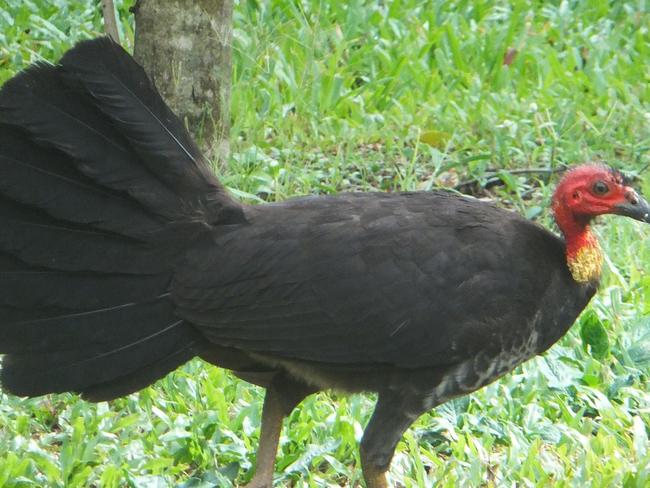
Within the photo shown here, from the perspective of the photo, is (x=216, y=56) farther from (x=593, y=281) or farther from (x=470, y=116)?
(x=593, y=281)

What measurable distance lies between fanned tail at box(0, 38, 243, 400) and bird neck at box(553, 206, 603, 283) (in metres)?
1.53

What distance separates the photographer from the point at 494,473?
5.29 m

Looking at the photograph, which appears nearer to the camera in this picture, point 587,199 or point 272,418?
point 272,418

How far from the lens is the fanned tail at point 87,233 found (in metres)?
4.71

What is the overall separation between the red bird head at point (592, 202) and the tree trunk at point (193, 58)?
2715mm

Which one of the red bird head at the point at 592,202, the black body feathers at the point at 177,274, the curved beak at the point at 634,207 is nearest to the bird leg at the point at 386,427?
the black body feathers at the point at 177,274

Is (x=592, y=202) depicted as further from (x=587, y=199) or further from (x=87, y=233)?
(x=87, y=233)

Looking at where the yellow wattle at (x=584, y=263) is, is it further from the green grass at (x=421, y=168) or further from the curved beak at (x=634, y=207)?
the green grass at (x=421, y=168)

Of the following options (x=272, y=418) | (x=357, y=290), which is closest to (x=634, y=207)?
(x=357, y=290)

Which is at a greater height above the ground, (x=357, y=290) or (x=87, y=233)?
(x=87, y=233)

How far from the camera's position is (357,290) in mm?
4801

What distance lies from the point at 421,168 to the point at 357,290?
3.28 meters

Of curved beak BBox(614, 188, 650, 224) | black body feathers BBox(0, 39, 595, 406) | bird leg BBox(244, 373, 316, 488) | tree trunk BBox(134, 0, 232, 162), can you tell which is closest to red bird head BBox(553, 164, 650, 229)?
curved beak BBox(614, 188, 650, 224)

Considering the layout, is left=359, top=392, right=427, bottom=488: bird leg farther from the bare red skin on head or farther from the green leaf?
the green leaf
